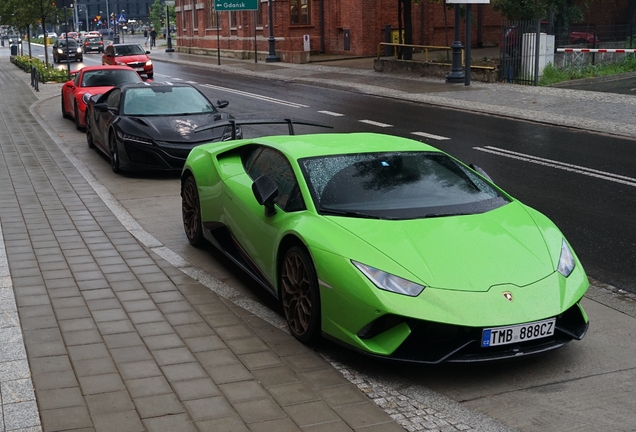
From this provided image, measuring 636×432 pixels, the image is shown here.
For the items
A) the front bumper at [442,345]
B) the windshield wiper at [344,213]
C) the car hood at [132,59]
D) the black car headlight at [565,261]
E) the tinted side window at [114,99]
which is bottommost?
the front bumper at [442,345]

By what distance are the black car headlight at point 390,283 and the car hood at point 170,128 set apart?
8031mm

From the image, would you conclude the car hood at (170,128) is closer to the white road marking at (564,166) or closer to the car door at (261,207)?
the white road marking at (564,166)

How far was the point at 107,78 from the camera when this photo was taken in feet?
67.9

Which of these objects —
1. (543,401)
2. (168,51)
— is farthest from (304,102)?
(168,51)

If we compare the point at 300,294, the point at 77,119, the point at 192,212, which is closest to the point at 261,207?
the point at 300,294

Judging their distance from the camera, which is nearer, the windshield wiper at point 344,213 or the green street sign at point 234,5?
the windshield wiper at point 344,213

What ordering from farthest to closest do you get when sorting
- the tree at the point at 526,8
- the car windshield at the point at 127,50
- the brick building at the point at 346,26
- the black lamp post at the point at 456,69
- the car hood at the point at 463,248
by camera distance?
the brick building at the point at 346,26
the car windshield at the point at 127,50
the tree at the point at 526,8
the black lamp post at the point at 456,69
the car hood at the point at 463,248

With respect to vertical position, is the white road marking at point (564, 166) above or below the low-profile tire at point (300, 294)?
below

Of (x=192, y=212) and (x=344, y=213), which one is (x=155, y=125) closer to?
(x=192, y=212)

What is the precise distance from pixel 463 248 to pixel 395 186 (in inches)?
38.5

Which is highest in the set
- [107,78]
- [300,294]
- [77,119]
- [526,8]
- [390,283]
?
Result: [526,8]

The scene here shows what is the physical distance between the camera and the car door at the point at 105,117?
14.1m

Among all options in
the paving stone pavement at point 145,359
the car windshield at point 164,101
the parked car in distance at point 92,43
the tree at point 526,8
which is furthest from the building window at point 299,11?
the paving stone pavement at point 145,359

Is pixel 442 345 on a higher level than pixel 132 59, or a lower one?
lower
